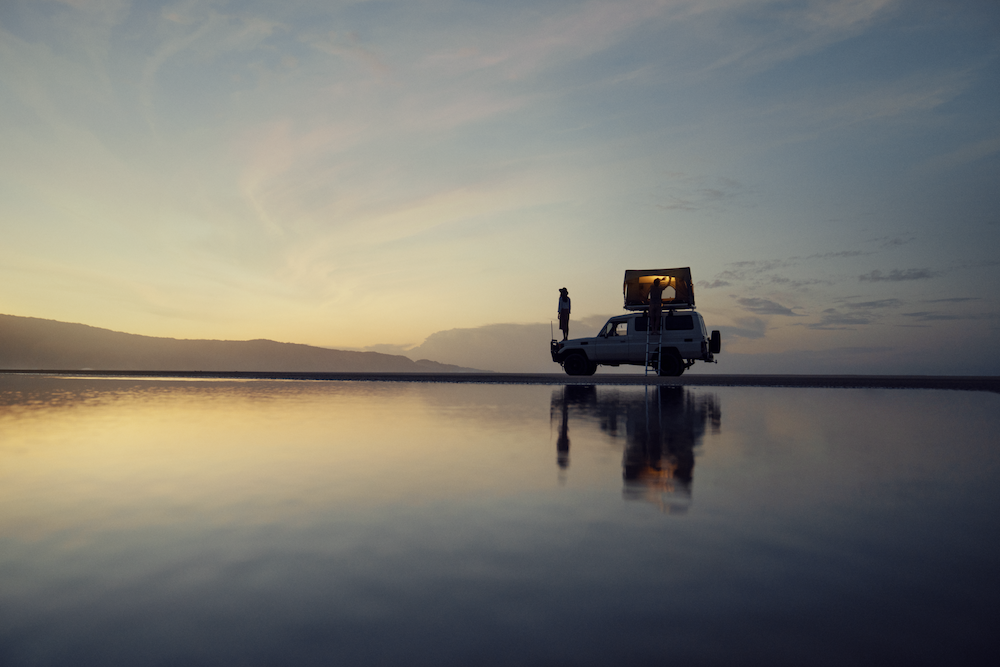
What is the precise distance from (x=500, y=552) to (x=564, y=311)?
20.0 meters

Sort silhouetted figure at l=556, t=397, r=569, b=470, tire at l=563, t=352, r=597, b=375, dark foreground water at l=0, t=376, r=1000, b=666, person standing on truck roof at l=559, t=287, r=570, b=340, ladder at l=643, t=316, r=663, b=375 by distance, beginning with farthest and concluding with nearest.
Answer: person standing on truck roof at l=559, t=287, r=570, b=340, tire at l=563, t=352, r=597, b=375, ladder at l=643, t=316, r=663, b=375, silhouetted figure at l=556, t=397, r=569, b=470, dark foreground water at l=0, t=376, r=1000, b=666

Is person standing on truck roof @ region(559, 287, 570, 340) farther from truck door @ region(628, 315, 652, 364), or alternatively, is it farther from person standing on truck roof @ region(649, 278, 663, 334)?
person standing on truck roof @ region(649, 278, 663, 334)

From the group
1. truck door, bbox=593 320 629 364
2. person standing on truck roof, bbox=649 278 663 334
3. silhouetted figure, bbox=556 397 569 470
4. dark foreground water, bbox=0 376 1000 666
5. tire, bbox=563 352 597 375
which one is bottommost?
dark foreground water, bbox=0 376 1000 666

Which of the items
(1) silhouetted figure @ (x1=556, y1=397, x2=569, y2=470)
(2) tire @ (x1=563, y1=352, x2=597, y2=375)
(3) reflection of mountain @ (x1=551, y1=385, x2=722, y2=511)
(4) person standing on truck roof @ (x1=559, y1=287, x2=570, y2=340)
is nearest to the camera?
(3) reflection of mountain @ (x1=551, y1=385, x2=722, y2=511)

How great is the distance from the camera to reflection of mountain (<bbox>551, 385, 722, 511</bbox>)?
4664mm

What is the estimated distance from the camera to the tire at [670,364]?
20.0m

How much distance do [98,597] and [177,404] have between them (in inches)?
441

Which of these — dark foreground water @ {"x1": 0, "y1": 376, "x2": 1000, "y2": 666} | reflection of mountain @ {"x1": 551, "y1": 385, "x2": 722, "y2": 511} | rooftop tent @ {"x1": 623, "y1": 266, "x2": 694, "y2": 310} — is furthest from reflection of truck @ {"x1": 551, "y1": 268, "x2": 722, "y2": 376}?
dark foreground water @ {"x1": 0, "y1": 376, "x2": 1000, "y2": 666}

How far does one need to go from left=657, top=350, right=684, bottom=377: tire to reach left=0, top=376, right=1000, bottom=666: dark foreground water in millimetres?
12969

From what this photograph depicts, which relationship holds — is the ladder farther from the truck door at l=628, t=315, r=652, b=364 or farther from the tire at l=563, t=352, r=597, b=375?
the tire at l=563, t=352, r=597, b=375

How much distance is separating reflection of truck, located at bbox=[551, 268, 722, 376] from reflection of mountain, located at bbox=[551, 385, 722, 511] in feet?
19.6

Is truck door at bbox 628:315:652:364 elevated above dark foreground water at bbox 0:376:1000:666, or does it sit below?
above

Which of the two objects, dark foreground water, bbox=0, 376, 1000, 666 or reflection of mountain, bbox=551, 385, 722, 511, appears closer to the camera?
dark foreground water, bbox=0, 376, 1000, 666

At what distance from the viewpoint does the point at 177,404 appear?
1243 centimetres
